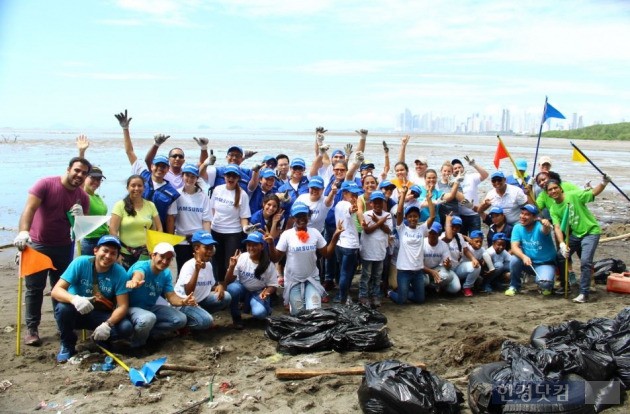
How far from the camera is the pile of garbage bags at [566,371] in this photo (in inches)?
168

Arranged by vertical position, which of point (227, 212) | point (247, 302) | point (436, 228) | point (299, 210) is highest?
point (299, 210)

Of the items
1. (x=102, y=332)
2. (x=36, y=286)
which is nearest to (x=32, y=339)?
(x=36, y=286)

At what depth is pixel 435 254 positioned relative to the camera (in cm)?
822

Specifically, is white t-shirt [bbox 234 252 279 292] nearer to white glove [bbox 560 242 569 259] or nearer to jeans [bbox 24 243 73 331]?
jeans [bbox 24 243 73 331]

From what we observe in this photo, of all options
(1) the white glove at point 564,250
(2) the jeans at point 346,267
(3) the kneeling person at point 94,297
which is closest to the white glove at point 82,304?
(3) the kneeling person at point 94,297

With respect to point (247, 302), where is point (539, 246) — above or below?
above

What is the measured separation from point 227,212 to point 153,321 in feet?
6.17

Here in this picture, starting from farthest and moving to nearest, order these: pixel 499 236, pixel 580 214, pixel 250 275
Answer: pixel 499 236, pixel 580 214, pixel 250 275

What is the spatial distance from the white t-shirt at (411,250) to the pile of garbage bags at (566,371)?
2727 millimetres

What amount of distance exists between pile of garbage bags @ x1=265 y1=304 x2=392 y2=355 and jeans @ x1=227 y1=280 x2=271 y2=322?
417 millimetres

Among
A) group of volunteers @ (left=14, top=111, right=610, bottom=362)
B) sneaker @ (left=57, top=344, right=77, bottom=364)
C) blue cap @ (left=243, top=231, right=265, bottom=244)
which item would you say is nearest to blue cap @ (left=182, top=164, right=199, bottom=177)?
group of volunteers @ (left=14, top=111, right=610, bottom=362)

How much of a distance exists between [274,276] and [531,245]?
3.92 metres

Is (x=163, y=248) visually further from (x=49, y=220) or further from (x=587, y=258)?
(x=587, y=258)

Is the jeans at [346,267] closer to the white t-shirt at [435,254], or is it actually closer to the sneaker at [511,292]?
the white t-shirt at [435,254]
